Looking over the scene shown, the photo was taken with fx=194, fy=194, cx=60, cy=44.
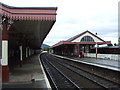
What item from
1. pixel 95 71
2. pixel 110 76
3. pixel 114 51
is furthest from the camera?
pixel 114 51

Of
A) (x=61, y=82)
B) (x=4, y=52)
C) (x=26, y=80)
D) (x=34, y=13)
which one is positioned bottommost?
(x=61, y=82)

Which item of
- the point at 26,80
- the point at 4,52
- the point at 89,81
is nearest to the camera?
the point at 4,52

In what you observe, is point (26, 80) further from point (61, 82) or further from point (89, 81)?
point (89, 81)

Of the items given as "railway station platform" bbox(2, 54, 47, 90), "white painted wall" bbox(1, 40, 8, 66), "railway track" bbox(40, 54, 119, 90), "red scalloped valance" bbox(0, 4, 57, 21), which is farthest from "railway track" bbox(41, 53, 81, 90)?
"red scalloped valance" bbox(0, 4, 57, 21)

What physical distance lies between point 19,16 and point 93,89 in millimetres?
5378

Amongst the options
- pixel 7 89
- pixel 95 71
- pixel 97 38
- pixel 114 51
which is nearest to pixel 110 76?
pixel 95 71

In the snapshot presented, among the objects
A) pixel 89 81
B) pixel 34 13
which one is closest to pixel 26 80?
pixel 34 13

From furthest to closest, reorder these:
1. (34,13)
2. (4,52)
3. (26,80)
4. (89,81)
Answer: (89,81) < (26,80) < (4,52) < (34,13)

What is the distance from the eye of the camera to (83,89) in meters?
10.4

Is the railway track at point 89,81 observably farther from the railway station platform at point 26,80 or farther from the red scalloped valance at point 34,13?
the red scalloped valance at point 34,13

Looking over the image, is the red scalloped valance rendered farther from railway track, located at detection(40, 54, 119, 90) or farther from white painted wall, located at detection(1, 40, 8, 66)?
railway track, located at detection(40, 54, 119, 90)

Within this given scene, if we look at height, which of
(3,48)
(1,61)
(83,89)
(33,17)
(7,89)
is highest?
(33,17)

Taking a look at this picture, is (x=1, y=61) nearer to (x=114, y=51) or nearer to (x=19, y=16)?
(x=19, y=16)

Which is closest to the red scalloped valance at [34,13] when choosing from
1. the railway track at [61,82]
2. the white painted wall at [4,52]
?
the white painted wall at [4,52]
